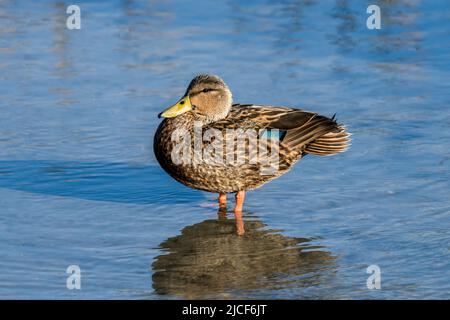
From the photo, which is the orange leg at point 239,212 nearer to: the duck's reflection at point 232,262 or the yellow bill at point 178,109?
the duck's reflection at point 232,262

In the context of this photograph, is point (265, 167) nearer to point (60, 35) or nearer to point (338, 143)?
point (338, 143)

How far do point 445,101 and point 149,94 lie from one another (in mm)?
2905

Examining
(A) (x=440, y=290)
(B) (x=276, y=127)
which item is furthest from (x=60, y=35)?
(A) (x=440, y=290)

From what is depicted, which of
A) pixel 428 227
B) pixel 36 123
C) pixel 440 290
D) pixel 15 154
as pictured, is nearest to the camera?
pixel 440 290

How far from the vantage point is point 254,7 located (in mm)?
13125

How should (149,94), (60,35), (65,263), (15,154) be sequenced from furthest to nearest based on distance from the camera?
(60,35) → (149,94) → (15,154) → (65,263)

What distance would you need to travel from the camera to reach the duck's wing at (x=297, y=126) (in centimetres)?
834

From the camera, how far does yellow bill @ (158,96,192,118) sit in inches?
321

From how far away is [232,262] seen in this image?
7129mm

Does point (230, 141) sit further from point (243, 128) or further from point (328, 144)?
point (328, 144)

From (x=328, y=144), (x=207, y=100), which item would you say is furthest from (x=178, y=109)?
(x=328, y=144)

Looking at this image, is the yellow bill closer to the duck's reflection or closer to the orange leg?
the orange leg

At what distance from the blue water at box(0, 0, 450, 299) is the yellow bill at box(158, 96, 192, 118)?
70 cm

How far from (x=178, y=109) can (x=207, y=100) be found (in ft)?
0.81
